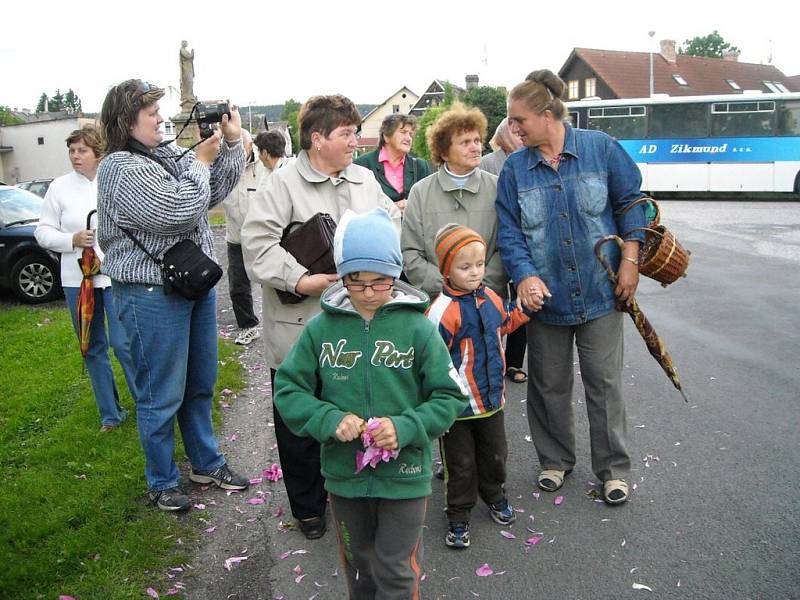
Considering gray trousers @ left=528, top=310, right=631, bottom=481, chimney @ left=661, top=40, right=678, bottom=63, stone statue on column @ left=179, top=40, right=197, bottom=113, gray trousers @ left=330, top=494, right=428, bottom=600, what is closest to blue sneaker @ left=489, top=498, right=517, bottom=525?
gray trousers @ left=528, top=310, right=631, bottom=481

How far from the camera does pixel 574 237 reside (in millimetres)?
4105

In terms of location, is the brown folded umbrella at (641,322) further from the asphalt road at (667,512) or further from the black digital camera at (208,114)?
the black digital camera at (208,114)

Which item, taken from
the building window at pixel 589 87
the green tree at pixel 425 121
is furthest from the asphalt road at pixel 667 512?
the green tree at pixel 425 121

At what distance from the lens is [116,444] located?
5.25 metres

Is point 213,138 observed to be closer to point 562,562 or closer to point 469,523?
point 469,523

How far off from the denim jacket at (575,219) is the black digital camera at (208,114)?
1693 millimetres

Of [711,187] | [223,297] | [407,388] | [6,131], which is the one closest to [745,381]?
[407,388]

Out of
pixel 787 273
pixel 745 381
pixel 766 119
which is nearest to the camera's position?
pixel 745 381

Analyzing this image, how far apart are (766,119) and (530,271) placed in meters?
23.9

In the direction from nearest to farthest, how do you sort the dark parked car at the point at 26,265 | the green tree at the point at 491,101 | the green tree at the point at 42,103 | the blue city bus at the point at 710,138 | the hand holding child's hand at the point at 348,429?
the hand holding child's hand at the point at 348,429, the dark parked car at the point at 26,265, the blue city bus at the point at 710,138, the green tree at the point at 491,101, the green tree at the point at 42,103

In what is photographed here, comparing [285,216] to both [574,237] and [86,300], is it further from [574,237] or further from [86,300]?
[86,300]

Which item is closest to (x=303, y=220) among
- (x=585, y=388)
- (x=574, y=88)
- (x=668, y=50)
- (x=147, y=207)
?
(x=147, y=207)

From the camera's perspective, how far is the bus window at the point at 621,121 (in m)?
26.8

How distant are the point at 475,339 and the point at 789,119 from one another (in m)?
24.5
